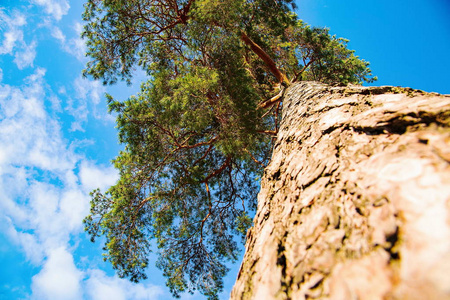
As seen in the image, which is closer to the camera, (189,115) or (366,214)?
(366,214)

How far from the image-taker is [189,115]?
4.95 metres

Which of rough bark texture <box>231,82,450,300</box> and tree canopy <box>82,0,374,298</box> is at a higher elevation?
tree canopy <box>82,0,374,298</box>

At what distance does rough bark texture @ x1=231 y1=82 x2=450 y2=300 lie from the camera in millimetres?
595

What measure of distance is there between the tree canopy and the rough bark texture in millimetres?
3612

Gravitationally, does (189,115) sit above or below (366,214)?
above

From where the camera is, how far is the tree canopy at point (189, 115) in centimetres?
542

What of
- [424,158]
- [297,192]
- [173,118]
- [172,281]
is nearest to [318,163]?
[297,192]

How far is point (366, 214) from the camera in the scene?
83 cm

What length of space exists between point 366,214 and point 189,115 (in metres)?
4.44

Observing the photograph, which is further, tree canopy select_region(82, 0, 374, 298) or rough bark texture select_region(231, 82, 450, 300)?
tree canopy select_region(82, 0, 374, 298)

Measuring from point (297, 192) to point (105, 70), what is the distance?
24.2 ft

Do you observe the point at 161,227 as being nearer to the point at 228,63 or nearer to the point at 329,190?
the point at 228,63

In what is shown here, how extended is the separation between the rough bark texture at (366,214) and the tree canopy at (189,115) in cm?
361

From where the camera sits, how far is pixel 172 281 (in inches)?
278
